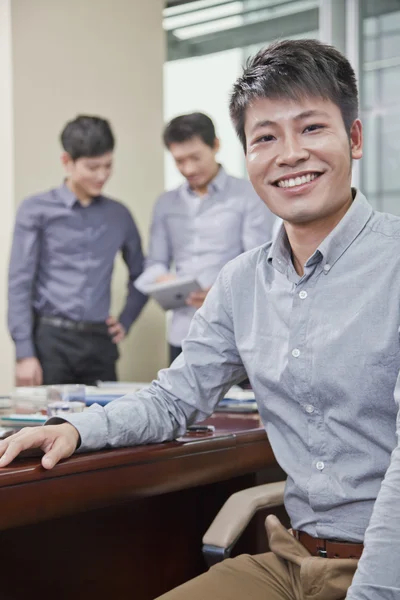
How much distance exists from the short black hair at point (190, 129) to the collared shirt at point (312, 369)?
2.39 meters

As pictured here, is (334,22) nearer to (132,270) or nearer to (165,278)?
(132,270)

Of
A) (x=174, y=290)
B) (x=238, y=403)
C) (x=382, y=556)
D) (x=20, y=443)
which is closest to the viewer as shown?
(x=382, y=556)

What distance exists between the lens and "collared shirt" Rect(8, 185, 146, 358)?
4.12m

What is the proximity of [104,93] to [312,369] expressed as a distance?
13.1 ft

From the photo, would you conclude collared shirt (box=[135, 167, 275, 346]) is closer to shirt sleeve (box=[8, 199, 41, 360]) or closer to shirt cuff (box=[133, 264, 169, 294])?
shirt cuff (box=[133, 264, 169, 294])

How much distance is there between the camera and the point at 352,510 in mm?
1456

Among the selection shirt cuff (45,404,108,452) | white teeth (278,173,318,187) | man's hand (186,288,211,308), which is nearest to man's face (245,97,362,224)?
white teeth (278,173,318,187)

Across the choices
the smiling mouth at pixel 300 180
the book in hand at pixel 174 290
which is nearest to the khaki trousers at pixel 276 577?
the smiling mouth at pixel 300 180

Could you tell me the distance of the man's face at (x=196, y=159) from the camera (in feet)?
13.2

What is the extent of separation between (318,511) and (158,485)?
32cm

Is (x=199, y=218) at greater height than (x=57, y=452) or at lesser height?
greater

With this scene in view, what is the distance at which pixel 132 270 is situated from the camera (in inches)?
183

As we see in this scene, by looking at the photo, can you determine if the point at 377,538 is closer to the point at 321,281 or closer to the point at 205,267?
the point at 321,281

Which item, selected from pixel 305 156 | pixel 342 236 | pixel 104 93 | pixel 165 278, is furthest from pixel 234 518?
pixel 104 93
